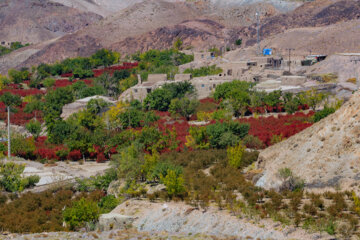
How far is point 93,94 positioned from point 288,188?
176ft

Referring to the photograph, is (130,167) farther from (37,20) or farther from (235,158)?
(37,20)

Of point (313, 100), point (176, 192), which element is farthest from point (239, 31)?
point (176, 192)

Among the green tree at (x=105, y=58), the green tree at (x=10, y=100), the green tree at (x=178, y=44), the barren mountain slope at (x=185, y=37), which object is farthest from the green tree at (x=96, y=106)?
the barren mountain slope at (x=185, y=37)

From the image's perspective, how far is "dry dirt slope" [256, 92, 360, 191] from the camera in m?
21.2

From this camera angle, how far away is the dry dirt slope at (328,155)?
2120 cm

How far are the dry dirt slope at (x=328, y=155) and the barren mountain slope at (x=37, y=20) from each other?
15264cm

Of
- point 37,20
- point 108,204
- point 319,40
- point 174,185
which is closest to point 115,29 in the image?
point 37,20

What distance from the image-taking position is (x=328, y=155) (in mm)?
22000

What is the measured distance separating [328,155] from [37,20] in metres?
168

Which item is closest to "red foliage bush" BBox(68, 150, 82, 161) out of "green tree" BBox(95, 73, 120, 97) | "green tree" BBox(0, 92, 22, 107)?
"green tree" BBox(0, 92, 22, 107)

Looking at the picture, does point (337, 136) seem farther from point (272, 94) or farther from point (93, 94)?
point (93, 94)

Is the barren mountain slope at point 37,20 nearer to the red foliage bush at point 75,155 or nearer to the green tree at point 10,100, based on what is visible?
the green tree at point 10,100

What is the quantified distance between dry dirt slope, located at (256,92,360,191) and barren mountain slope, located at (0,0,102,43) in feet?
501

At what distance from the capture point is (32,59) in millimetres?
132125
